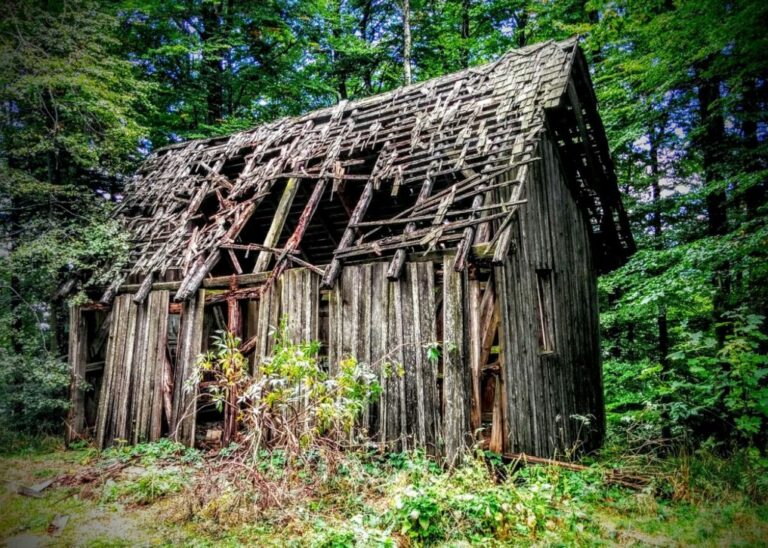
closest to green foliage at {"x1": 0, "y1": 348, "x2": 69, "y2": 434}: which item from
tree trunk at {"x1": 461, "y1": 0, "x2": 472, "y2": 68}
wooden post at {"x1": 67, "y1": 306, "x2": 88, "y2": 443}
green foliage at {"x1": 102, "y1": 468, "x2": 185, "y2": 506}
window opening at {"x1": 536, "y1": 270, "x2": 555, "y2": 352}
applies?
wooden post at {"x1": 67, "y1": 306, "x2": 88, "y2": 443}

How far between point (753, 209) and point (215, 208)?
1203cm

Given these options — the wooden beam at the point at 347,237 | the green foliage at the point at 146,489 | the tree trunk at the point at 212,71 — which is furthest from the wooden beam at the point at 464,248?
the tree trunk at the point at 212,71

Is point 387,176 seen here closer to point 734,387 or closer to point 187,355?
point 187,355

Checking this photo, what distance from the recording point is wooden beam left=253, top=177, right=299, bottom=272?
9.09 m

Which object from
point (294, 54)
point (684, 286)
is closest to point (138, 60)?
point (294, 54)

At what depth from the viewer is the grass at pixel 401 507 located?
455cm

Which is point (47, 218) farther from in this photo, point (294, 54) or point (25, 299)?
point (294, 54)

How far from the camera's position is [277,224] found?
9430 mm

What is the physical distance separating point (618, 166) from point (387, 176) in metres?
10.4

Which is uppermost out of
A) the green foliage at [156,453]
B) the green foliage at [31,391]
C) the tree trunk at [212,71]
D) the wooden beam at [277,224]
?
the tree trunk at [212,71]

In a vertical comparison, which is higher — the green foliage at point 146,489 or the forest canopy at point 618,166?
the forest canopy at point 618,166

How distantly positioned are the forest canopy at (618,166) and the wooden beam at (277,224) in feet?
12.3

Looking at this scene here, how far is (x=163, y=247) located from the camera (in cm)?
1036

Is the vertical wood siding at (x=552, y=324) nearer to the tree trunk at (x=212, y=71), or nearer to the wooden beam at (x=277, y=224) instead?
the wooden beam at (x=277, y=224)
